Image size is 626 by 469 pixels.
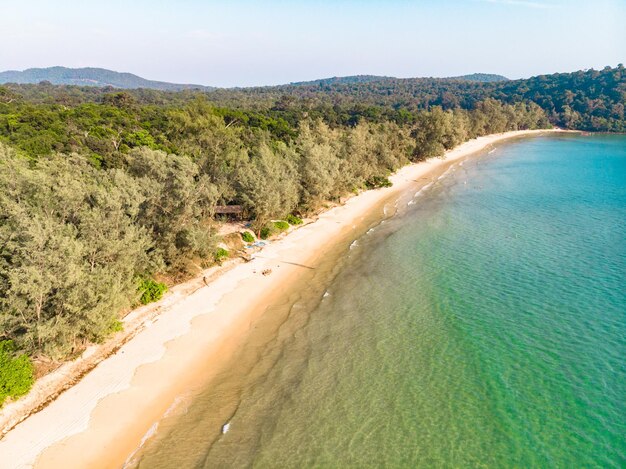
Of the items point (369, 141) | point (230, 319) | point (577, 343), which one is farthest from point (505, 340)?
point (369, 141)

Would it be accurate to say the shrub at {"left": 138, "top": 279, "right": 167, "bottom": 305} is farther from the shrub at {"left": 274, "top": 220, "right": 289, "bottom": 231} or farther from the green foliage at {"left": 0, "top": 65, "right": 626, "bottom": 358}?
the shrub at {"left": 274, "top": 220, "right": 289, "bottom": 231}

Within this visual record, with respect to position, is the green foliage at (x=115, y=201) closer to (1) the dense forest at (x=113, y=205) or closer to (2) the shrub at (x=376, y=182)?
(1) the dense forest at (x=113, y=205)

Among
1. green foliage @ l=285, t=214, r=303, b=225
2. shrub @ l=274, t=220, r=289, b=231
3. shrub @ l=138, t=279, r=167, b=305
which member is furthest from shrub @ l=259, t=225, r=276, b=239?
shrub @ l=138, t=279, r=167, b=305

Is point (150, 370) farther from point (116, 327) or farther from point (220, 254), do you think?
point (220, 254)

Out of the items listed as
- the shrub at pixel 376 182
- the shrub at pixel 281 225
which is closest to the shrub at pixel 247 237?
the shrub at pixel 281 225

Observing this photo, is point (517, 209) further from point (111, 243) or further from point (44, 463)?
point (44, 463)

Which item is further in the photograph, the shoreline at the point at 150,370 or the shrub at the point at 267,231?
the shrub at the point at 267,231

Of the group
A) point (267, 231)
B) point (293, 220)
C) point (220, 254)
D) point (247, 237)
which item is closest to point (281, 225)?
point (267, 231)
